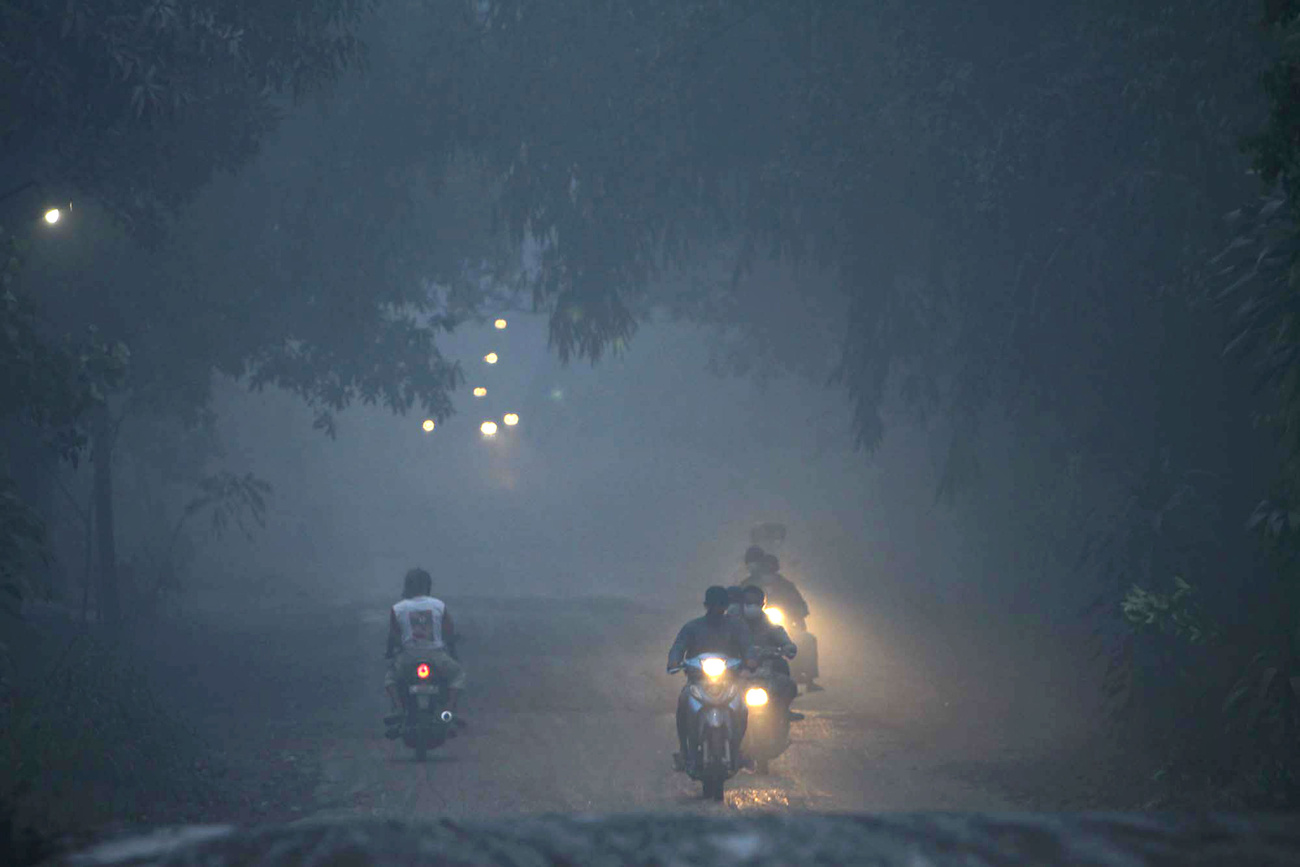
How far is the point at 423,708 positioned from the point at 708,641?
3.11 metres

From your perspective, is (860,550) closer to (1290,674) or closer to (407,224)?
(407,224)

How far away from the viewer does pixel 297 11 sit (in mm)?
13844

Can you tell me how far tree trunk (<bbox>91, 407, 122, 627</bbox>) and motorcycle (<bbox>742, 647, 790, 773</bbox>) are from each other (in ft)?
38.4

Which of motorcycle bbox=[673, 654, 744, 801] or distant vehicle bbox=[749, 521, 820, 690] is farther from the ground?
distant vehicle bbox=[749, 521, 820, 690]

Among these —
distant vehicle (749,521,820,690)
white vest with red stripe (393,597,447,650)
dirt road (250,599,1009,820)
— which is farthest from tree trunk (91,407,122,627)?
distant vehicle (749,521,820,690)

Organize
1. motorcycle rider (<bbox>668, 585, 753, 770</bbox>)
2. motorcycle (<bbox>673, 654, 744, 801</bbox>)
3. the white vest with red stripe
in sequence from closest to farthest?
1. motorcycle (<bbox>673, 654, 744, 801</bbox>)
2. motorcycle rider (<bbox>668, 585, 753, 770</bbox>)
3. the white vest with red stripe

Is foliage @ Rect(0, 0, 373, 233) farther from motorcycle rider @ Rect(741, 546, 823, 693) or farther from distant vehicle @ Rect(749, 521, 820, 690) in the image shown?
distant vehicle @ Rect(749, 521, 820, 690)

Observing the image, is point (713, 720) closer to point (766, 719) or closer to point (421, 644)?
point (766, 719)

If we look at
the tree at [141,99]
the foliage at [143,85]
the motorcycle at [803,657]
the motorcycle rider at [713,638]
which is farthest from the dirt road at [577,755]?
the foliage at [143,85]

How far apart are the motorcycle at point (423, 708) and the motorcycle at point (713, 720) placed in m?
2.85

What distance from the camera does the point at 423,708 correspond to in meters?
12.1

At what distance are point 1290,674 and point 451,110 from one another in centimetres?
1449

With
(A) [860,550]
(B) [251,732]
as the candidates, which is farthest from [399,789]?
(A) [860,550]

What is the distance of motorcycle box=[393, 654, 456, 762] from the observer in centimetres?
1203
